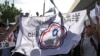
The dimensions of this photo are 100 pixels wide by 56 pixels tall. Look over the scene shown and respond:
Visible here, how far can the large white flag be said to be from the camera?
258 inches

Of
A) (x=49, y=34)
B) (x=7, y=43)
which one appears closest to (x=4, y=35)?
(x=7, y=43)

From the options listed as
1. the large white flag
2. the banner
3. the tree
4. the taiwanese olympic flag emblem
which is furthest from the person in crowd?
the tree

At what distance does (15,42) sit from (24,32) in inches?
17.5

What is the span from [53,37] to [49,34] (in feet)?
0.31

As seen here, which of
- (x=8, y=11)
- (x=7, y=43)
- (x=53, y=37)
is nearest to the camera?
(x=53, y=37)

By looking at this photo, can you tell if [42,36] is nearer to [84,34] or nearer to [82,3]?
[84,34]

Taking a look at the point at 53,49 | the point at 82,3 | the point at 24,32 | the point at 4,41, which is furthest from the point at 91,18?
the point at 82,3

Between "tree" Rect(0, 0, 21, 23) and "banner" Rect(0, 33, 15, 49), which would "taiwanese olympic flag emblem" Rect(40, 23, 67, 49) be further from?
"tree" Rect(0, 0, 21, 23)

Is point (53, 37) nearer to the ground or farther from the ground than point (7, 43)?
farther from the ground

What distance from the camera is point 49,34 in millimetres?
6754

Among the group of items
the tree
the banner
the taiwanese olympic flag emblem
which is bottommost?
the tree

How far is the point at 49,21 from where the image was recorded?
6.94 meters

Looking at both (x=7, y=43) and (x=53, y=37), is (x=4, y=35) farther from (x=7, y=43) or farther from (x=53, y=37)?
(x=53, y=37)

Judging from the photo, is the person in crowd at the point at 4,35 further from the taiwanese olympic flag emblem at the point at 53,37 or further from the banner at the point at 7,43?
the taiwanese olympic flag emblem at the point at 53,37
